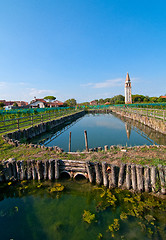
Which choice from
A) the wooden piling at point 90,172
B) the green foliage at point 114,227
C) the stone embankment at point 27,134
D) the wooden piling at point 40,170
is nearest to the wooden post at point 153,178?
the green foliage at point 114,227

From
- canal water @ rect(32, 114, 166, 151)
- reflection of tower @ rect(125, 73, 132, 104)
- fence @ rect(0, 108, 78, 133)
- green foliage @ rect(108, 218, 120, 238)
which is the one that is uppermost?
reflection of tower @ rect(125, 73, 132, 104)

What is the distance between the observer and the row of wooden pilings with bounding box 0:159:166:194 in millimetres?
5043

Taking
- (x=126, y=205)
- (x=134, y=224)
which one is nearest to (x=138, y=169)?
(x=126, y=205)

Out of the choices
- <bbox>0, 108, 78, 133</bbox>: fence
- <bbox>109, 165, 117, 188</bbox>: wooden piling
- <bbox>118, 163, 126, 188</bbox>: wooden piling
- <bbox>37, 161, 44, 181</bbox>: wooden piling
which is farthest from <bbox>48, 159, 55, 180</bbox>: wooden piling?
<bbox>0, 108, 78, 133</bbox>: fence

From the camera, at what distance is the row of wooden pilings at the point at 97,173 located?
5.04 meters

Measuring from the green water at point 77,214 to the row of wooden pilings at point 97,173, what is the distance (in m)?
0.35

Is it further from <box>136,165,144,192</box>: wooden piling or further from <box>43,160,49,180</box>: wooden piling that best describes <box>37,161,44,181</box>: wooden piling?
<box>136,165,144,192</box>: wooden piling

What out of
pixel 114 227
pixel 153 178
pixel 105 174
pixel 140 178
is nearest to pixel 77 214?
pixel 114 227

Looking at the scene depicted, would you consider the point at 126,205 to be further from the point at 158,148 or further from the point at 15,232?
the point at 158,148

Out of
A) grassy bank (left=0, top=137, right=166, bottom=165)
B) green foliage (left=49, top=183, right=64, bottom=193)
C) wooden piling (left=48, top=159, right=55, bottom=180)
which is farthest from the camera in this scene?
grassy bank (left=0, top=137, right=166, bottom=165)

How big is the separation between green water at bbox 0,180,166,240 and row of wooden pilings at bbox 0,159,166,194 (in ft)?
1.15

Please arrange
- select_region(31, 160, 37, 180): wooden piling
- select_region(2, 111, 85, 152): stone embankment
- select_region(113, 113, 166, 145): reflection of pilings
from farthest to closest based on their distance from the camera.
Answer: select_region(113, 113, 166, 145): reflection of pilings, select_region(2, 111, 85, 152): stone embankment, select_region(31, 160, 37, 180): wooden piling

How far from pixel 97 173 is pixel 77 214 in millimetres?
1727

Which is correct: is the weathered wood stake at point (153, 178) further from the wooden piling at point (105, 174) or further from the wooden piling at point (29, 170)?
the wooden piling at point (29, 170)
